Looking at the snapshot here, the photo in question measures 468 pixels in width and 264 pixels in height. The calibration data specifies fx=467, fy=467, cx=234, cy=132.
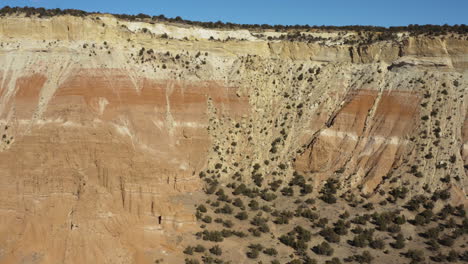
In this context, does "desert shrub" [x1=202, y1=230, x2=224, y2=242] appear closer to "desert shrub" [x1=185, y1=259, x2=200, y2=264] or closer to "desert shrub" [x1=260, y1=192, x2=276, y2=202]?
"desert shrub" [x1=185, y1=259, x2=200, y2=264]

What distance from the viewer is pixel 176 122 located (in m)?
37.9

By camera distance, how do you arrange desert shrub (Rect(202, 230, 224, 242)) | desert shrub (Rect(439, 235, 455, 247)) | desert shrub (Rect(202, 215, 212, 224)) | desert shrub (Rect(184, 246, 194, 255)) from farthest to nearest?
desert shrub (Rect(202, 215, 212, 224)) < desert shrub (Rect(202, 230, 224, 242)) < desert shrub (Rect(439, 235, 455, 247)) < desert shrub (Rect(184, 246, 194, 255))

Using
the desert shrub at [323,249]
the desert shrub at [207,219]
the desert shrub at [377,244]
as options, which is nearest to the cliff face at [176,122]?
the desert shrub at [207,219]

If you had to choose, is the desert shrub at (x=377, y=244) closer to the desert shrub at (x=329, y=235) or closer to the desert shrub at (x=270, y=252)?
the desert shrub at (x=329, y=235)

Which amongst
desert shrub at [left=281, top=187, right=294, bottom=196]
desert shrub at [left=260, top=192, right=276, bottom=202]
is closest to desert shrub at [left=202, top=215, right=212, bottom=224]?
desert shrub at [left=260, top=192, right=276, bottom=202]

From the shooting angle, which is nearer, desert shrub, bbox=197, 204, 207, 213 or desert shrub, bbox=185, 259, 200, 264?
desert shrub, bbox=185, 259, 200, 264

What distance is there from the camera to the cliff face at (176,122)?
1075 inches

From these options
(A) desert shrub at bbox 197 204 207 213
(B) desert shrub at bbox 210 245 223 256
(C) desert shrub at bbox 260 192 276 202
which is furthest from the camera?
(C) desert shrub at bbox 260 192 276 202

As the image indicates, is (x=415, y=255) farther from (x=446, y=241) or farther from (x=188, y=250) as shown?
(x=188, y=250)

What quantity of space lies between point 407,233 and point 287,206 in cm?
834

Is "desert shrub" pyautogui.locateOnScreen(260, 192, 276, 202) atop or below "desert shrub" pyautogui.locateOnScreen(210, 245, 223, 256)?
atop

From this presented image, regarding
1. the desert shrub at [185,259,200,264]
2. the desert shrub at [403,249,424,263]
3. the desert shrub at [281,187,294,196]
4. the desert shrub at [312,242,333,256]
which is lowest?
the desert shrub at [185,259,200,264]

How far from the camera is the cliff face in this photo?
27.3 meters

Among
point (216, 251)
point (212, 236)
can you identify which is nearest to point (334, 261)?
point (216, 251)
